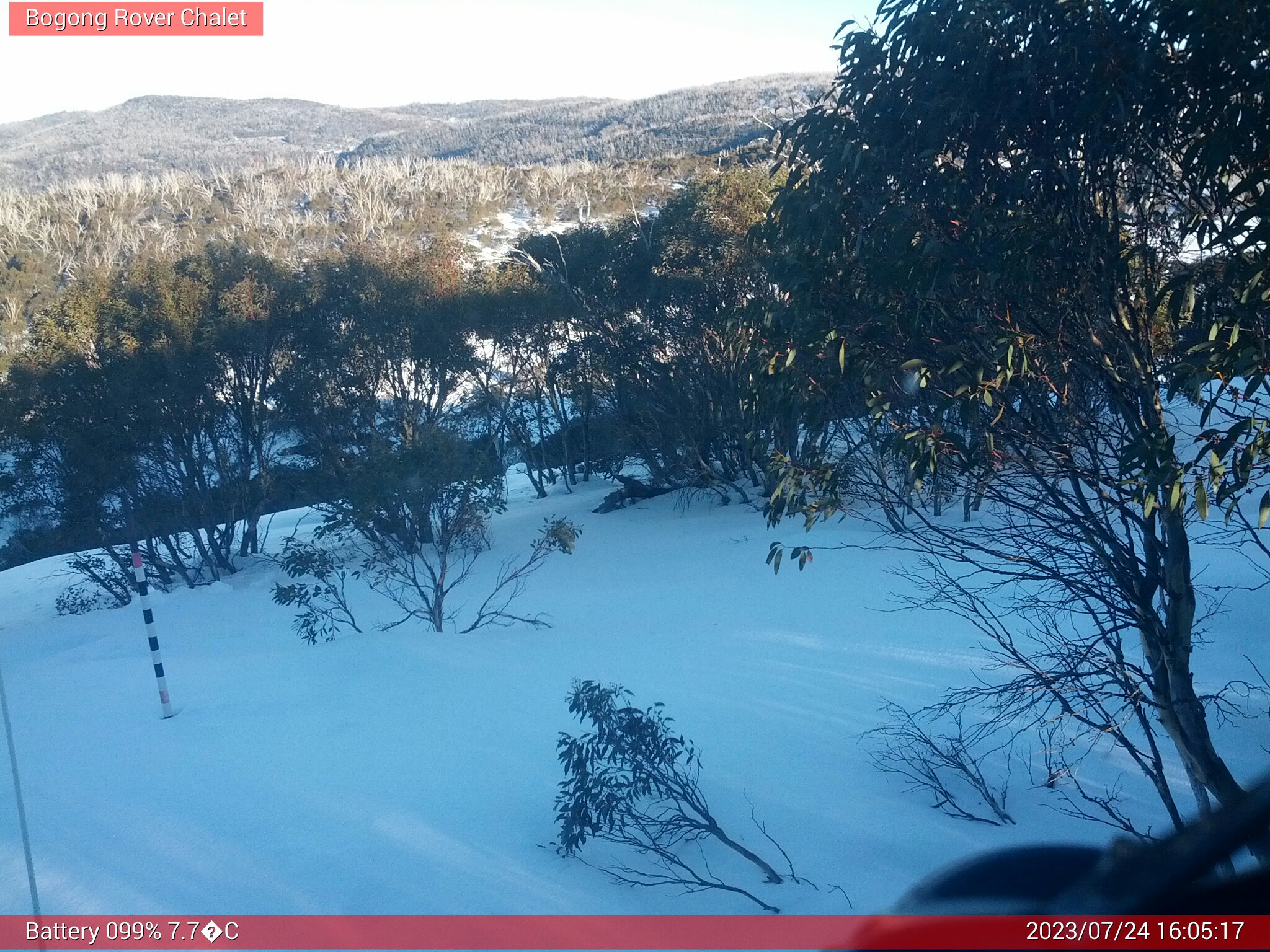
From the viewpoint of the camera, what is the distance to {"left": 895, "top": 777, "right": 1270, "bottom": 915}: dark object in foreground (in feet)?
4.77

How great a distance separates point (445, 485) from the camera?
10086mm

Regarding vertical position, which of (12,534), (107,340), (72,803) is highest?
(107,340)

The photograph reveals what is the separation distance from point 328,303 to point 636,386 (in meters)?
5.57

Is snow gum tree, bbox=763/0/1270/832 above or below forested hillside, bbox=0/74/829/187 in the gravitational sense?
below

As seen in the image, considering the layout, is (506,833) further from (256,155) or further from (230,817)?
(256,155)

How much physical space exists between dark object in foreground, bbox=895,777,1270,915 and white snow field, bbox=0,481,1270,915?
8.37 ft

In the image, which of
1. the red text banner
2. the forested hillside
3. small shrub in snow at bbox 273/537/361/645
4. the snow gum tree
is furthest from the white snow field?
the forested hillside

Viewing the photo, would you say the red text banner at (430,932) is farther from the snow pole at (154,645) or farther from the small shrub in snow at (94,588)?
the small shrub in snow at (94,588)

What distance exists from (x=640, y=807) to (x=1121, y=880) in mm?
3327

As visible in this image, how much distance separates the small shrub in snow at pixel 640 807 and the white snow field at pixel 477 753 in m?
0.10

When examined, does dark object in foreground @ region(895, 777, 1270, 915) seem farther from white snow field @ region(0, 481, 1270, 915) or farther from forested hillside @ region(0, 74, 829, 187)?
forested hillside @ region(0, 74, 829, 187)

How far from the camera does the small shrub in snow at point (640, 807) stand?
423cm

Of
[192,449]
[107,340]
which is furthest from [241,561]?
[107,340]

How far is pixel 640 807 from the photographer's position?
15.1ft
